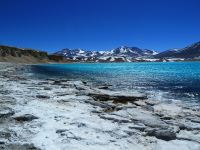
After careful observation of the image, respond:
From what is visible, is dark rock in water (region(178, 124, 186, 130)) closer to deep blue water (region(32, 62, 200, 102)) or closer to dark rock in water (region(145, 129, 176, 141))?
dark rock in water (region(145, 129, 176, 141))

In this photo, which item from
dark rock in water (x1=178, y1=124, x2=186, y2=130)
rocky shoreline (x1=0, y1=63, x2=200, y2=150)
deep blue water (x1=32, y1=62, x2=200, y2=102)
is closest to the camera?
rocky shoreline (x1=0, y1=63, x2=200, y2=150)

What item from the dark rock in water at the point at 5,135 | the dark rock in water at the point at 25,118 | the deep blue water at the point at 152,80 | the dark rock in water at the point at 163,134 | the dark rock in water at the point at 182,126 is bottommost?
the deep blue water at the point at 152,80

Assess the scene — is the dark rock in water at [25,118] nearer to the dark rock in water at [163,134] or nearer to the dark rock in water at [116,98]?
the dark rock in water at [163,134]

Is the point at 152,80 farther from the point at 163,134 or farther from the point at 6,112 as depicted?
the point at 163,134

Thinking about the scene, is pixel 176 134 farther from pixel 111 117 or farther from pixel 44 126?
pixel 44 126

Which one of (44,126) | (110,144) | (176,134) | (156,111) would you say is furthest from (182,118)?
(44,126)

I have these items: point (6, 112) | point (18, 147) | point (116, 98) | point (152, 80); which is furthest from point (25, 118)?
point (152, 80)

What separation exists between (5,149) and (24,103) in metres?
7.07

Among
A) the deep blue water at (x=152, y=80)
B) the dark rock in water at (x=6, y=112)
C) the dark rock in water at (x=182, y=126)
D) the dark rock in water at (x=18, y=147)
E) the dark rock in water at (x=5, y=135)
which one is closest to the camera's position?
the dark rock in water at (x=18, y=147)

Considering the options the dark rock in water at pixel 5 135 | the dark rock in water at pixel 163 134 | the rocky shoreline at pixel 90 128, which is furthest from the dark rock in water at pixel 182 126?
the dark rock in water at pixel 5 135

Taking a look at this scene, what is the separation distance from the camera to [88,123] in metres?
11.3

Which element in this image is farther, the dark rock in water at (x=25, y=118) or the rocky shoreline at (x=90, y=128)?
the dark rock in water at (x=25, y=118)

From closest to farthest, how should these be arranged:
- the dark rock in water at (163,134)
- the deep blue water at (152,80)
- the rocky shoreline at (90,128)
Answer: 1. the rocky shoreline at (90,128)
2. the dark rock in water at (163,134)
3. the deep blue water at (152,80)

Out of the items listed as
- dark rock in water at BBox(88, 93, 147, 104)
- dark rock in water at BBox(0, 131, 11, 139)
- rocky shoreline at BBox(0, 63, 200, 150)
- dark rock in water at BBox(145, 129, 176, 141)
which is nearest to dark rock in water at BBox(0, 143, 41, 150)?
rocky shoreline at BBox(0, 63, 200, 150)
